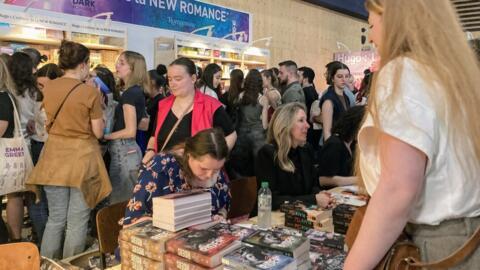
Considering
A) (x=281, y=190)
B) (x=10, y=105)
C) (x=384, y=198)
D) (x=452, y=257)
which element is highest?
(x=10, y=105)

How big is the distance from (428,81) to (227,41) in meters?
7.78

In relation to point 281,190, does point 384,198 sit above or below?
above

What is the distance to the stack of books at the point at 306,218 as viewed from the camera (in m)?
2.05

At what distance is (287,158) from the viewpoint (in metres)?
2.82

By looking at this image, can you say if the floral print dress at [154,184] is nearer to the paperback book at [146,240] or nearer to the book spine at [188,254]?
the paperback book at [146,240]

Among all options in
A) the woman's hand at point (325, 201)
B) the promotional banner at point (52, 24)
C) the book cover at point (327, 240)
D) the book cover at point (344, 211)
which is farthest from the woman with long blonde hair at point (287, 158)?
the promotional banner at point (52, 24)

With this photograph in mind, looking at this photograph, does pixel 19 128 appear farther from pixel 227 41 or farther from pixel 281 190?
pixel 227 41

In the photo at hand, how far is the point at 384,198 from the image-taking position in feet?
3.02

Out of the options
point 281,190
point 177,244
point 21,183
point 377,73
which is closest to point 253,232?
point 177,244

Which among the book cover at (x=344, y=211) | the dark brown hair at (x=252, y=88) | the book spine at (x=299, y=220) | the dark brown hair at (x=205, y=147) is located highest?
the dark brown hair at (x=252, y=88)

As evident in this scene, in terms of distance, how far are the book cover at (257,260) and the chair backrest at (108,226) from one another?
3.42 ft

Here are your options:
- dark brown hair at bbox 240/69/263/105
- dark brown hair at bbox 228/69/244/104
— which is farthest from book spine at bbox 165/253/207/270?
dark brown hair at bbox 228/69/244/104

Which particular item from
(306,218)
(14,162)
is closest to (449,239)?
(306,218)

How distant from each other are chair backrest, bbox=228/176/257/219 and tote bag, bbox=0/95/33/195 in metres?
1.43
